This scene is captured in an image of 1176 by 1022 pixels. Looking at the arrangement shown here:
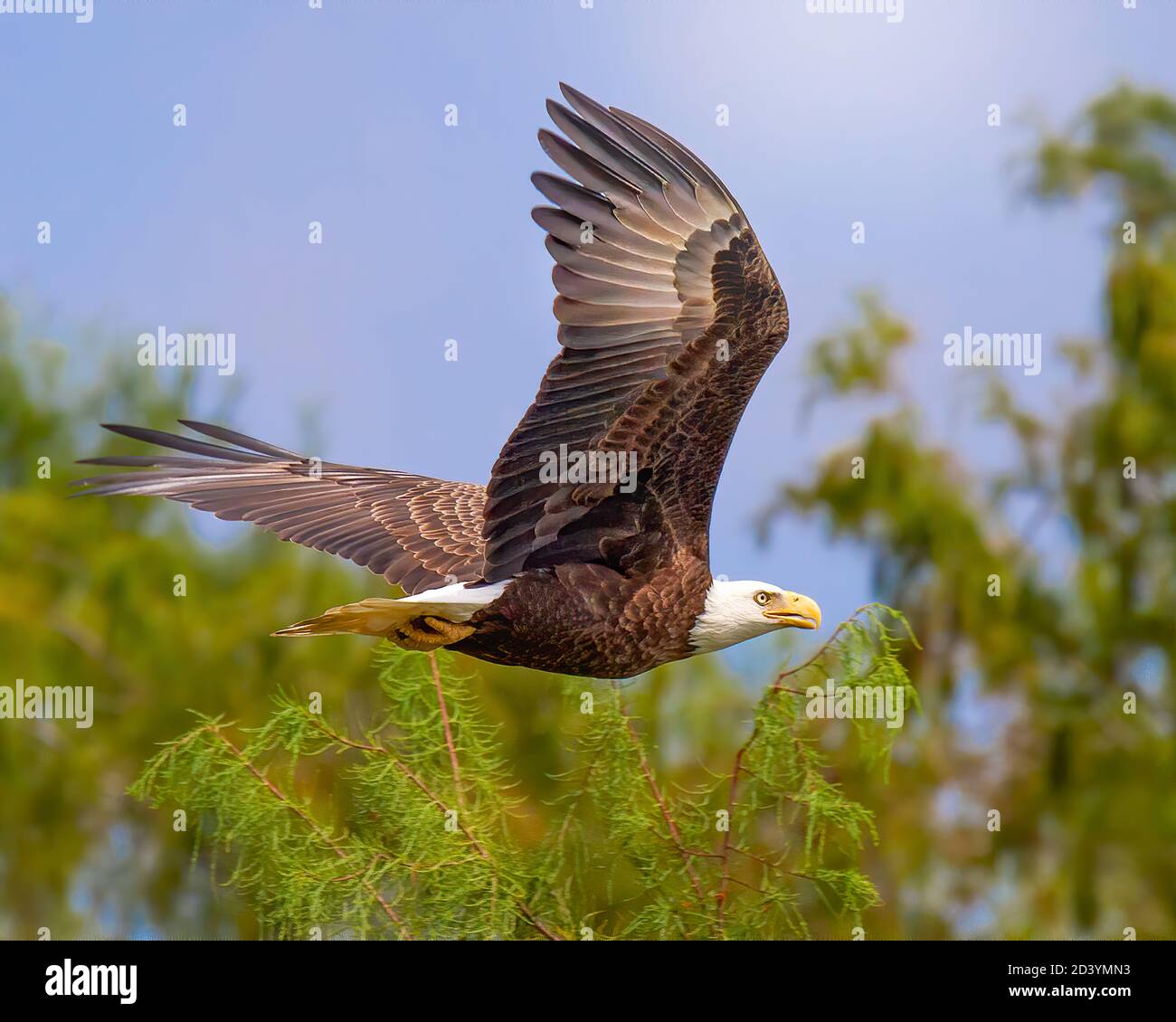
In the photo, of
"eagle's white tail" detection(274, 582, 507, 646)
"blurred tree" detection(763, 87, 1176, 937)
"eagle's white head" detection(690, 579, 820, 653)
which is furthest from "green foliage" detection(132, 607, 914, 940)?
"blurred tree" detection(763, 87, 1176, 937)

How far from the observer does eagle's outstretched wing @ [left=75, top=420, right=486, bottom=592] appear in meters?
5.16

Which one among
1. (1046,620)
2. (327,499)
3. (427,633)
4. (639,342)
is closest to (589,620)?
(427,633)

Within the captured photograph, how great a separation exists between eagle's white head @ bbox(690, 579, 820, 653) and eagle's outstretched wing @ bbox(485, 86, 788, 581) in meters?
0.32

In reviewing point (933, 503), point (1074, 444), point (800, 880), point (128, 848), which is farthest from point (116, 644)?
point (800, 880)

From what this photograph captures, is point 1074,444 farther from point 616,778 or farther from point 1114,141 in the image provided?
point 616,778

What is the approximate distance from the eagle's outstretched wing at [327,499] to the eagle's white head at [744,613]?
0.75 metres

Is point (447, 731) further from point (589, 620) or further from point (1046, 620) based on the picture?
point (1046, 620)

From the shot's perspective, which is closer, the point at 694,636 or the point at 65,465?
the point at 694,636

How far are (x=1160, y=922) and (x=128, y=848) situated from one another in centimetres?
749

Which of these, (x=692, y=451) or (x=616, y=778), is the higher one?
(x=692, y=451)

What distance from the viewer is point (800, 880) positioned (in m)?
4.25

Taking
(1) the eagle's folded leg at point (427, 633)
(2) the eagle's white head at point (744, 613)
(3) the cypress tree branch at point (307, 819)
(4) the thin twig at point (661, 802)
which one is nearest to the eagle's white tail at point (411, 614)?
(1) the eagle's folded leg at point (427, 633)

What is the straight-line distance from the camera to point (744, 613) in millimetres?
4922

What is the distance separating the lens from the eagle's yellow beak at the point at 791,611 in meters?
4.93
